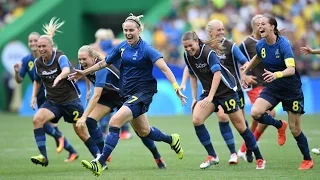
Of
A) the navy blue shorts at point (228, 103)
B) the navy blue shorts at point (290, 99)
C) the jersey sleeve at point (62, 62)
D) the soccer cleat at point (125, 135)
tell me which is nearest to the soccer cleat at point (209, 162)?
the navy blue shorts at point (228, 103)

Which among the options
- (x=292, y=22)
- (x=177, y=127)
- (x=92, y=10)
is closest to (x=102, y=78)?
(x=177, y=127)

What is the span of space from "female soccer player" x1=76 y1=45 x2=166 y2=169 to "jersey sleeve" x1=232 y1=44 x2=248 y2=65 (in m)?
1.90

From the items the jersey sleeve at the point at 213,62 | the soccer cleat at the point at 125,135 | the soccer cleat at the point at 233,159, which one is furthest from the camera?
the soccer cleat at the point at 125,135

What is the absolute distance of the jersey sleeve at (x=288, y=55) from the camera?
11492 mm

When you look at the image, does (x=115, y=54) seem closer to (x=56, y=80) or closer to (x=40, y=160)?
(x=56, y=80)

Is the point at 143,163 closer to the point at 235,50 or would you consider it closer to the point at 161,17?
the point at 235,50

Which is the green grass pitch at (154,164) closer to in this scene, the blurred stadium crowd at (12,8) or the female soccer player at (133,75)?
the female soccer player at (133,75)

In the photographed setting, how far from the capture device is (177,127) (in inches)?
797

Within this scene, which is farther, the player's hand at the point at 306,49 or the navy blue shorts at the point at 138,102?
the player's hand at the point at 306,49

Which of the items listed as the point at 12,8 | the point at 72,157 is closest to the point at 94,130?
the point at 72,157

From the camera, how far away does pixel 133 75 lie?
1151cm

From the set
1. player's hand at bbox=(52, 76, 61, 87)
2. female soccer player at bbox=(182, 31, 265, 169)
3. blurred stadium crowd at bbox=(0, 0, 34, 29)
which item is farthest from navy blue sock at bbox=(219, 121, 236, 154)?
blurred stadium crowd at bbox=(0, 0, 34, 29)

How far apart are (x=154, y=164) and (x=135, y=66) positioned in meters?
2.25

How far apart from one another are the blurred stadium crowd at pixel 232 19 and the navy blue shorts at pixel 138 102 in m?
14.5
